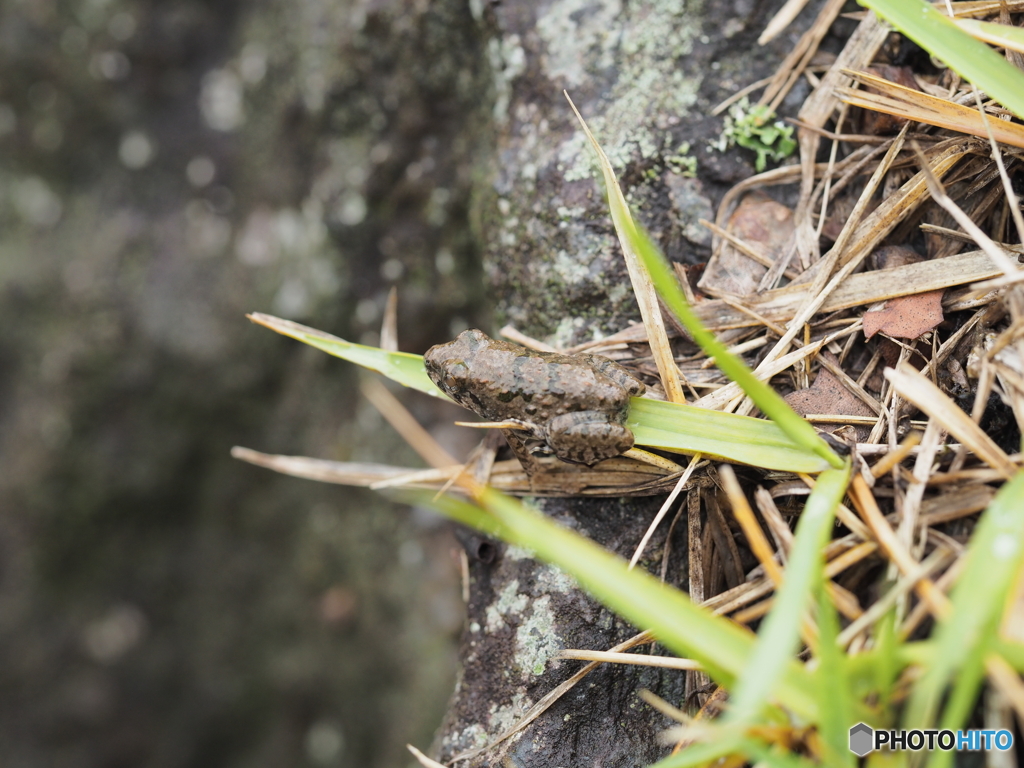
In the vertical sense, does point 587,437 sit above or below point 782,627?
below

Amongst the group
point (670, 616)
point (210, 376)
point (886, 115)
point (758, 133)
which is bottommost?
point (210, 376)

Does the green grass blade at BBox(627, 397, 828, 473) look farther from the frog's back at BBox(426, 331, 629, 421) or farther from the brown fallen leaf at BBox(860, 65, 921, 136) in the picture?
the brown fallen leaf at BBox(860, 65, 921, 136)

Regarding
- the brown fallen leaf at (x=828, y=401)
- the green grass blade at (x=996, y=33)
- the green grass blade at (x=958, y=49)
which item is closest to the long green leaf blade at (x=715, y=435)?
the brown fallen leaf at (x=828, y=401)

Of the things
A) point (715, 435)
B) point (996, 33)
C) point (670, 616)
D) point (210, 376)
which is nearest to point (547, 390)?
point (715, 435)

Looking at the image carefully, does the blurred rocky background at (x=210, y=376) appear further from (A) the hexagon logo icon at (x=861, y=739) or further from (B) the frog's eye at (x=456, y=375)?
(A) the hexagon logo icon at (x=861, y=739)

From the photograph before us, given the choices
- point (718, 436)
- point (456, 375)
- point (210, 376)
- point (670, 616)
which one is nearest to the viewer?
point (670, 616)

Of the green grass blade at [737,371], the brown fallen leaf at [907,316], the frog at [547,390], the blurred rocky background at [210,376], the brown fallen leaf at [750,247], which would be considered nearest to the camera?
the green grass blade at [737,371]

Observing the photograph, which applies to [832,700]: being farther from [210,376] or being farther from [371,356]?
[210,376]
